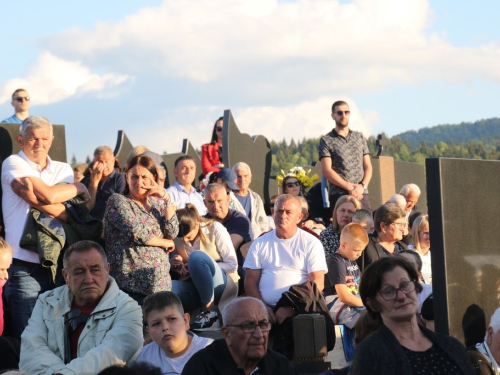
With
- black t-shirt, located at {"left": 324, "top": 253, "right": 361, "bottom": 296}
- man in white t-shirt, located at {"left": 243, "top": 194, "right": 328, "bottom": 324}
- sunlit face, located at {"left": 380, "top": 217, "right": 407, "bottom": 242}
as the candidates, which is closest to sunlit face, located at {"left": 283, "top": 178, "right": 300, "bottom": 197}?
sunlit face, located at {"left": 380, "top": 217, "right": 407, "bottom": 242}

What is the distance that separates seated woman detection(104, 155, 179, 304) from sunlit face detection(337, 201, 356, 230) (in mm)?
2285

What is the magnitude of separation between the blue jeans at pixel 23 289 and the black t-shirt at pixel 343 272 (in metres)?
2.42

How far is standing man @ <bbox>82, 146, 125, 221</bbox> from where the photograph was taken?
8.06m

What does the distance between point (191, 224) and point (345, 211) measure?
5.45ft

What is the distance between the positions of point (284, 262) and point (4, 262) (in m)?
2.50

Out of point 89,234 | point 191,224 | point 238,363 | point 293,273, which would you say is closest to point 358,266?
point 293,273

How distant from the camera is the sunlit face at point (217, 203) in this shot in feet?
28.6

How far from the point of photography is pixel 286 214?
7.73 meters

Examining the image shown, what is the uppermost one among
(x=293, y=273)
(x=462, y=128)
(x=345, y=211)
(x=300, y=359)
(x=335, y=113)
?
(x=462, y=128)

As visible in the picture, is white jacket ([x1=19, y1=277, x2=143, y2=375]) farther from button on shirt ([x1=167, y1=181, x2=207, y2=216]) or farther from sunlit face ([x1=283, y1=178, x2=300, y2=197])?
sunlit face ([x1=283, y1=178, x2=300, y2=197])

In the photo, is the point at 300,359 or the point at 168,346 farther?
the point at 300,359

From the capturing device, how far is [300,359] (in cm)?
621

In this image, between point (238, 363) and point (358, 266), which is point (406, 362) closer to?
point (238, 363)

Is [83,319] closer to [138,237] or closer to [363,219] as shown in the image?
[138,237]
